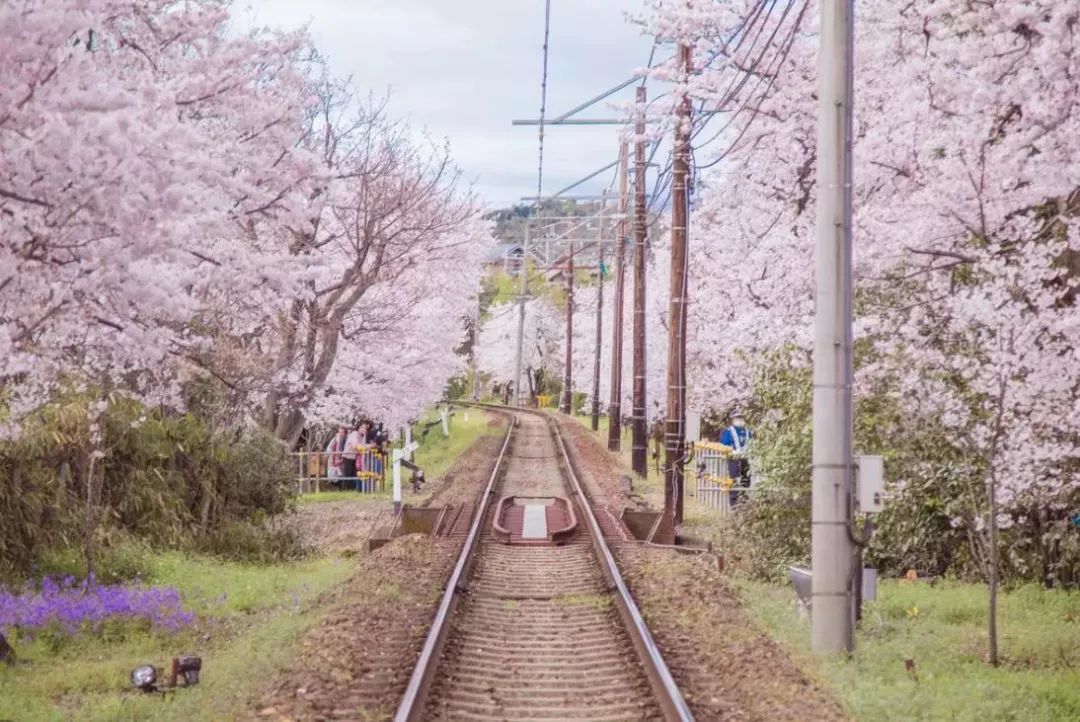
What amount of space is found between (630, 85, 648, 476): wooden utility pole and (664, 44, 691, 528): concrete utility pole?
782cm

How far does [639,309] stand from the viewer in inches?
1344

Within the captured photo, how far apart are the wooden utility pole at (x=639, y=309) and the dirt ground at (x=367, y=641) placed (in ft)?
48.7

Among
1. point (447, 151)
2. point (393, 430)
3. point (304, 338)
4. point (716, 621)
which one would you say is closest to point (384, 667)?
point (716, 621)

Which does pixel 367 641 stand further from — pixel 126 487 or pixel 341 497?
pixel 341 497

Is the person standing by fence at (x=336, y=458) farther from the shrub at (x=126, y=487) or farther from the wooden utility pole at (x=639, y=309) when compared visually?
the shrub at (x=126, y=487)

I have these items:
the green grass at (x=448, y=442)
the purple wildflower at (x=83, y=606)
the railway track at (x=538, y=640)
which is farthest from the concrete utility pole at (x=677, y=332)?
the green grass at (x=448, y=442)

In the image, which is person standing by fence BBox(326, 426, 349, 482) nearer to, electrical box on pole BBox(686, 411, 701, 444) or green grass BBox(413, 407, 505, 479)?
green grass BBox(413, 407, 505, 479)

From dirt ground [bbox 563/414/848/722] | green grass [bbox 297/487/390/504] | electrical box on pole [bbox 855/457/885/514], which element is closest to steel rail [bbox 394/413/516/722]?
dirt ground [bbox 563/414/848/722]

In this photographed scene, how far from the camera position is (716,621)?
12641mm

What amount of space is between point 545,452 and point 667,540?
24982mm

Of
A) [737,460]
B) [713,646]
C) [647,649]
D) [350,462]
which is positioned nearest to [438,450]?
[350,462]

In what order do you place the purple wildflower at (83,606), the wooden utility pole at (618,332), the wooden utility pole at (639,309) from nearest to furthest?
the purple wildflower at (83,606), the wooden utility pole at (639,309), the wooden utility pole at (618,332)

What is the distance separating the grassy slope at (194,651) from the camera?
9.84 m

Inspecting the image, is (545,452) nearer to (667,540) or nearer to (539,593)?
(667,540)
